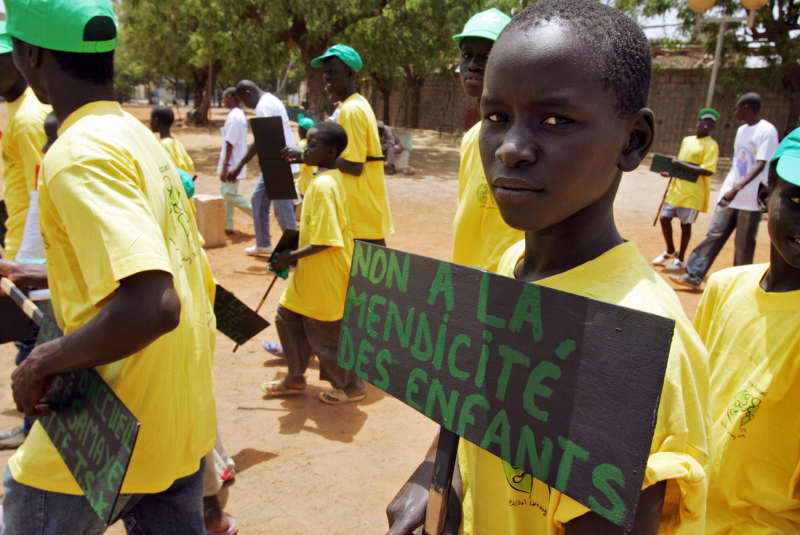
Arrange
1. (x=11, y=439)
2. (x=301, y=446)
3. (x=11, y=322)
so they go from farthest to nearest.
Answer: (x=301, y=446) < (x=11, y=439) < (x=11, y=322)

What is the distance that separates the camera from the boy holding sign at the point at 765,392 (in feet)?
5.54

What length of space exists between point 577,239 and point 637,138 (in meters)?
0.22

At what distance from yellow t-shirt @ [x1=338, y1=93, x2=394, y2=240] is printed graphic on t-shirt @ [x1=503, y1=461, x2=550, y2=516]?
3.82m

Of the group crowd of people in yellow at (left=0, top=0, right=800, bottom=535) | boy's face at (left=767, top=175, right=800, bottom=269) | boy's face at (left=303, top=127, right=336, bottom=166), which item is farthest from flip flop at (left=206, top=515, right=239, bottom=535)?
boy's face at (left=767, top=175, right=800, bottom=269)

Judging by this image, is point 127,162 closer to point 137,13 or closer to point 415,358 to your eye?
point 415,358

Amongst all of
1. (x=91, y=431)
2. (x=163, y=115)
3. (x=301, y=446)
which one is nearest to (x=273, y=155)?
(x=163, y=115)

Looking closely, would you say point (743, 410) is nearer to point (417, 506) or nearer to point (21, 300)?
point (417, 506)

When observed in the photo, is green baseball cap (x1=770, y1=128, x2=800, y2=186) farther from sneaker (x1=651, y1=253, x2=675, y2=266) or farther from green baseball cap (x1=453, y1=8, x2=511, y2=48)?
sneaker (x1=651, y1=253, x2=675, y2=266)

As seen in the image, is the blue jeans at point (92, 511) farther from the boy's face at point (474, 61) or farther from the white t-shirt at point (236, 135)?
the white t-shirt at point (236, 135)

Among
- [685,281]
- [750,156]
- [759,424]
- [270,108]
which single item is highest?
[270,108]

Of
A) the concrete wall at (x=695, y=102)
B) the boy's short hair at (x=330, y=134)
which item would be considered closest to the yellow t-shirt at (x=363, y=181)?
the boy's short hair at (x=330, y=134)

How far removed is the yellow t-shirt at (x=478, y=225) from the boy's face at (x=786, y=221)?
3.93ft

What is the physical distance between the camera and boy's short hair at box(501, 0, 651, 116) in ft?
3.42

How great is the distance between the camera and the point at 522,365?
0.96 meters
